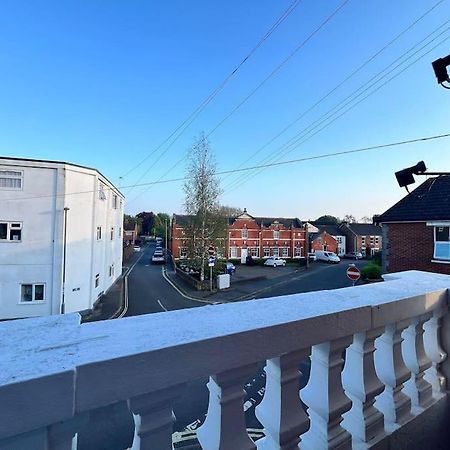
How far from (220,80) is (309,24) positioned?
12.0 ft

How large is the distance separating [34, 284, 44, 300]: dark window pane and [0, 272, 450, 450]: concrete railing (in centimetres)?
1581

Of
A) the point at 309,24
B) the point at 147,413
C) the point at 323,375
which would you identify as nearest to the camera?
the point at 147,413

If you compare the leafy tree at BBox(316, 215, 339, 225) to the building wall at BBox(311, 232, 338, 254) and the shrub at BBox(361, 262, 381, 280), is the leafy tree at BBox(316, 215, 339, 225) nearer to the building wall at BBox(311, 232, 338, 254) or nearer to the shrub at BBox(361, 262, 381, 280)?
the building wall at BBox(311, 232, 338, 254)

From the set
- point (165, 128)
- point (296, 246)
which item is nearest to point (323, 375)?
point (165, 128)

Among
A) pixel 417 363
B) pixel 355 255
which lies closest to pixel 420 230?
pixel 417 363

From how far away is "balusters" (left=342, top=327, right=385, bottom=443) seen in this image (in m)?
1.23

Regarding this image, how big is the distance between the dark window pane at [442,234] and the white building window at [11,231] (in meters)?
18.0

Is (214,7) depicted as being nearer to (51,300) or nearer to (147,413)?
(147,413)

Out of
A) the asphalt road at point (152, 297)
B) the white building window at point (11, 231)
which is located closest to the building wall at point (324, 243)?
the asphalt road at point (152, 297)

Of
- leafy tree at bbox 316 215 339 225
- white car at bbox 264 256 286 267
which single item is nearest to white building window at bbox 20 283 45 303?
white car at bbox 264 256 286 267

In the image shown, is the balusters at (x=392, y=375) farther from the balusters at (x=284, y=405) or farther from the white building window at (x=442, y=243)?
the white building window at (x=442, y=243)

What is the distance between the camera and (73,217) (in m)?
14.6

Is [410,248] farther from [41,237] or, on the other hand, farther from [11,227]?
[11,227]

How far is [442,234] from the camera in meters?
10.6
